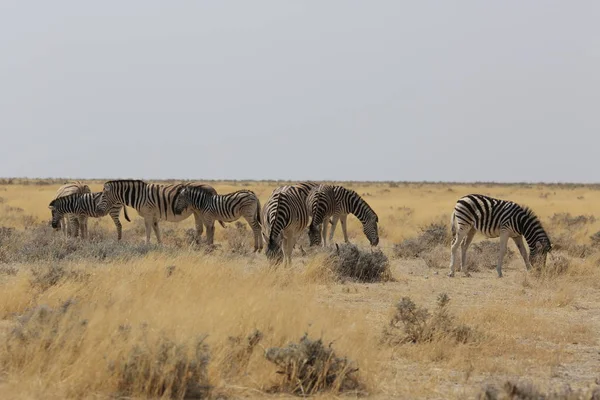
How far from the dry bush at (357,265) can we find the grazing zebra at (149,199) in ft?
22.6

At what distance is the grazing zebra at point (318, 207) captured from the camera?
1727 cm

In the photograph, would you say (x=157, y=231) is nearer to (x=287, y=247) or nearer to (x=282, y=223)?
(x=287, y=247)

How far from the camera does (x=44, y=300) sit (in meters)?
8.88

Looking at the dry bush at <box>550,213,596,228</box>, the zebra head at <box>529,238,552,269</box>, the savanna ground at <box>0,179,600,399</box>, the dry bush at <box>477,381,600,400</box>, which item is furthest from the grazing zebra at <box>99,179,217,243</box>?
the dry bush at <box>550,213,596,228</box>

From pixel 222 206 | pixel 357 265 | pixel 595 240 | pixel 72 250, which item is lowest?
pixel 72 250

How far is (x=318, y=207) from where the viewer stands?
18.0 meters

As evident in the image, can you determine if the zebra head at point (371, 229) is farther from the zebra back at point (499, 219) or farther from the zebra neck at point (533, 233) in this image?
the zebra neck at point (533, 233)

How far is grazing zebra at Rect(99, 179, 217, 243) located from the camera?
797 inches

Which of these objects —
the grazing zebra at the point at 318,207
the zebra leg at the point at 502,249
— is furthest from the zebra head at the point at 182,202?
the zebra leg at the point at 502,249

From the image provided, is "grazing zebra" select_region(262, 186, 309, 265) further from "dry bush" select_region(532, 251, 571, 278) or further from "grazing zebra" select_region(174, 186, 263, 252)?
"dry bush" select_region(532, 251, 571, 278)

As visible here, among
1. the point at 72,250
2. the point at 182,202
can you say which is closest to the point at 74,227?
the point at 182,202

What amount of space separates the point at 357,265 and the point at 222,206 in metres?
6.43

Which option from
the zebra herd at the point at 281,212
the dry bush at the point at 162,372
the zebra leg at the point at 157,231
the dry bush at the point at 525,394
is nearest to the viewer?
the dry bush at the point at 525,394

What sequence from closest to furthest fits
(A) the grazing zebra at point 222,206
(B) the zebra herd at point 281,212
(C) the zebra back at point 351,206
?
(B) the zebra herd at point 281,212 → (A) the grazing zebra at point 222,206 → (C) the zebra back at point 351,206
